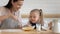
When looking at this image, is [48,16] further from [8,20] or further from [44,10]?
[8,20]

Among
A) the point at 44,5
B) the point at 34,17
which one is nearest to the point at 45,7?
the point at 44,5

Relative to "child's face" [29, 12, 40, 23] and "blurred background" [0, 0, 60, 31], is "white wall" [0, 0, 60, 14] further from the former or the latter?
"child's face" [29, 12, 40, 23]

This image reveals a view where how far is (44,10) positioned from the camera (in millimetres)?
1710

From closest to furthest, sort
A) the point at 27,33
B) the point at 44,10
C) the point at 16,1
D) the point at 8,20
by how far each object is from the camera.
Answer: the point at 27,33
the point at 8,20
the point at 16,1
the point at 44,10

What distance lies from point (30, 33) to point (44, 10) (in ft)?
2.80

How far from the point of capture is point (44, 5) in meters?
1.72

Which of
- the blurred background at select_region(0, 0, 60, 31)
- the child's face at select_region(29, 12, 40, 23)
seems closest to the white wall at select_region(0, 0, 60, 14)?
the blurred background at select_region(0, 0, 60, 31)

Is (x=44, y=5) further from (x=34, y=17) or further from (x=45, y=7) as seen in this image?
(x=34, y=17)

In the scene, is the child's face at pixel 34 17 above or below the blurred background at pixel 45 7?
below

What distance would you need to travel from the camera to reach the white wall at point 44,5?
1709mm

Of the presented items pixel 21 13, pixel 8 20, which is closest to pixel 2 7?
pixel 21 13

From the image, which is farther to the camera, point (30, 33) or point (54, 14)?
point (54, 14)

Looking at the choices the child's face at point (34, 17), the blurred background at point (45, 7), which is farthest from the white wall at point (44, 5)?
the child's face at point (34, 17)

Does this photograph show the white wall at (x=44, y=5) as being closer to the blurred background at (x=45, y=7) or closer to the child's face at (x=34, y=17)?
the blurred background at (x=45, y=7)
